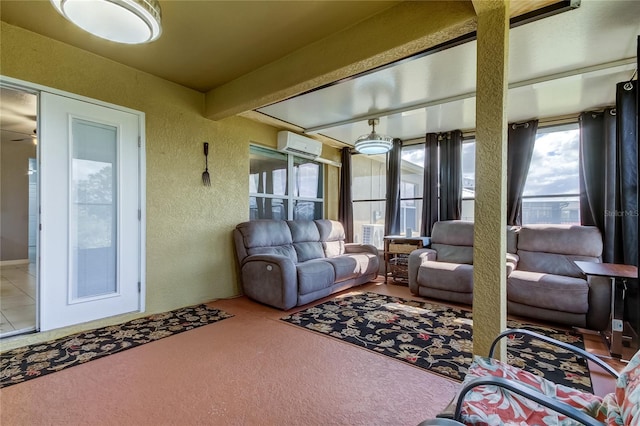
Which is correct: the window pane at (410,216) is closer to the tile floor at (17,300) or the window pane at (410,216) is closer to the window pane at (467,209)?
the window pane at (467,209)

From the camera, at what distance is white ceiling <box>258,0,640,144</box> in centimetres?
221

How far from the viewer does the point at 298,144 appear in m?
4.88

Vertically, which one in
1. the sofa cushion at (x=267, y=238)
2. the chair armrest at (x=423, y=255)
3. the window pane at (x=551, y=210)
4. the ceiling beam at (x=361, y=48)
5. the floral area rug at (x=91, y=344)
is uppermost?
the ceiling beam at (x=361, y=48)

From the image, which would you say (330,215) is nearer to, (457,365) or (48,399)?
(457,365)

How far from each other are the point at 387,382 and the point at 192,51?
321 centimetres

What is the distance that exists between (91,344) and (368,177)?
501 centimetres

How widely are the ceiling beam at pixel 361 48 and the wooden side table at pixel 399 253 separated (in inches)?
116

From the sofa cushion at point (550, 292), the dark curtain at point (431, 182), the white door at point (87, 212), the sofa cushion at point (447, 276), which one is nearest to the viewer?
the white door at point (87, 212)

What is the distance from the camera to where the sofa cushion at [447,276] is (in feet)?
11.7

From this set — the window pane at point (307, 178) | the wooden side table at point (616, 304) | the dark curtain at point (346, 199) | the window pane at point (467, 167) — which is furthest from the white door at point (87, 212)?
the window pane at point (467, 167)

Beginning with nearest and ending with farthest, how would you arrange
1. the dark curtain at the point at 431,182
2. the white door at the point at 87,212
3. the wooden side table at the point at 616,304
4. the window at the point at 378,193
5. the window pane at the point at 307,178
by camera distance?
the wooden side table at the point at 616,304 → the white door at the point at 87,212 → the dark curtain at the point at 431,182 → the window pane at the point at 307,178 → the window at the point at 378,193

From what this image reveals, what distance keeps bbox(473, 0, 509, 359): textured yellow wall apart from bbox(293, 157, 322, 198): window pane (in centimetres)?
373

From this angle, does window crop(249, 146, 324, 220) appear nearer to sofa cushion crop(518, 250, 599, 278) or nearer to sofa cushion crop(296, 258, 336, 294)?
sofa cushion crop(296, 258, 336, 294)

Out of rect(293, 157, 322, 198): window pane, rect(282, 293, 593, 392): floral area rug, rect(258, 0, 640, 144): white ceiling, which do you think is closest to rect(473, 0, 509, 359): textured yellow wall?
rect(282, 293, 593, 392): floral area rug
